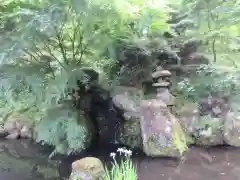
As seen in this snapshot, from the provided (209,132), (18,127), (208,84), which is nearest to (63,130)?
(18,127)

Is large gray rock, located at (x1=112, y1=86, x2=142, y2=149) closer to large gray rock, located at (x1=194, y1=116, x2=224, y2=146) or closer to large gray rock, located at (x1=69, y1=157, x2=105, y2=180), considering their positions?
large gray rock, located at (x1=194, y1=116, x2=224, y2=146)

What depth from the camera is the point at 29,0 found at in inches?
218

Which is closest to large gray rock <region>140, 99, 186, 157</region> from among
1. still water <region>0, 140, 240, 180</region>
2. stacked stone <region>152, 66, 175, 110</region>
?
still water <region>0, 140, 240, 180</region>

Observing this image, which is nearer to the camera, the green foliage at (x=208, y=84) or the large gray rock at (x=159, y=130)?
the large gray rock at (x=159, y=130)

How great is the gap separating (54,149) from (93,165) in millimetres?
2184

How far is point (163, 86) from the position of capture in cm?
681

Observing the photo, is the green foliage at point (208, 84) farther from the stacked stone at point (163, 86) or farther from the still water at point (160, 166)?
the still water at point (160, 166)

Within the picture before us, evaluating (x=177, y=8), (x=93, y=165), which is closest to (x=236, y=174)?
(x=93, y=165)

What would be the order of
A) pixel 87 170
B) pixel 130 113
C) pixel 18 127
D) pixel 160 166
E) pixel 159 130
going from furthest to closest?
pixel 18 127 → pixel 130 113 → pixel 159 130 → pixel 160 166 → pixel 87 170

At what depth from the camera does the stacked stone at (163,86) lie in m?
6.75

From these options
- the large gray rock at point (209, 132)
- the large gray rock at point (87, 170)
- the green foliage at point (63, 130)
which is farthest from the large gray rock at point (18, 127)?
the large gray rock at point (209, 132)

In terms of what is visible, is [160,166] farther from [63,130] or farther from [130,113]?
[63,130]

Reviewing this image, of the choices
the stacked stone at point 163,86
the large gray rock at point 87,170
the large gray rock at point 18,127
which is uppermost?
the stacked stone at point 163,86

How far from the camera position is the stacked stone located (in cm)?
675
